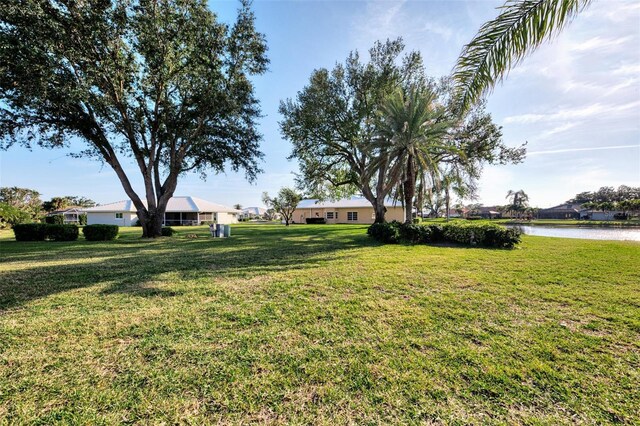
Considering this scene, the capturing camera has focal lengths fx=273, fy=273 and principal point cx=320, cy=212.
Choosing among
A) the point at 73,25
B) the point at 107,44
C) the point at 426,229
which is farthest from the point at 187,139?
the point at 426,229

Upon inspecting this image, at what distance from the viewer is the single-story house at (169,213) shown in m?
39.5

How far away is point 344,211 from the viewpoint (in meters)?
42.6

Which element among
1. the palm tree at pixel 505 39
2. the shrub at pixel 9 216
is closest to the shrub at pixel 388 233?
the palm tree at pixel 505 39

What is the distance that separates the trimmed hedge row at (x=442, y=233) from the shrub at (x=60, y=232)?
54.9 ft

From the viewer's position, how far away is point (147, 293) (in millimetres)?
5293

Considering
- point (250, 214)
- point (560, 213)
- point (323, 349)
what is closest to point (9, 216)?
point (323, 349)

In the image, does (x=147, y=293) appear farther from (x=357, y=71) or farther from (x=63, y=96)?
(x=357, y=71)

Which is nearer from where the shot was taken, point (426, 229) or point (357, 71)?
point (426, 229)

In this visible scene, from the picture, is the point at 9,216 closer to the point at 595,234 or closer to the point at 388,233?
the point at 388,233

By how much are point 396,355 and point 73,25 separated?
16857 mm

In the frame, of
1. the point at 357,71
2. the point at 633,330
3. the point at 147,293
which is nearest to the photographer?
the point at 633,330

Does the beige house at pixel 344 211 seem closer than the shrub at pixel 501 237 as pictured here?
No

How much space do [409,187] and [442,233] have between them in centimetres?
285

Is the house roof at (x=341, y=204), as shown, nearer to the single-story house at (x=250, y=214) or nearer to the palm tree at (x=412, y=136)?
the palm tree at (x=412, y=136)
